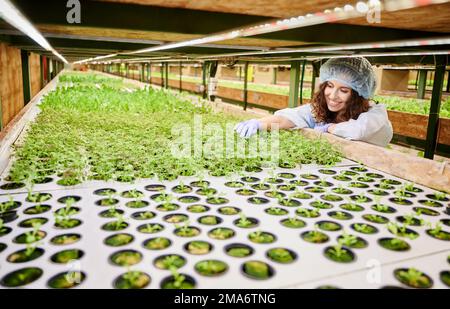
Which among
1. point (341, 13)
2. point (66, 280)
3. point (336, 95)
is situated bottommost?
point (66, 280)

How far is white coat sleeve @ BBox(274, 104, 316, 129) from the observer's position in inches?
155

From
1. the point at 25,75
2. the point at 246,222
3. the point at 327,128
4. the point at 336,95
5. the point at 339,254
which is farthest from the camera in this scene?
the point at 25,75

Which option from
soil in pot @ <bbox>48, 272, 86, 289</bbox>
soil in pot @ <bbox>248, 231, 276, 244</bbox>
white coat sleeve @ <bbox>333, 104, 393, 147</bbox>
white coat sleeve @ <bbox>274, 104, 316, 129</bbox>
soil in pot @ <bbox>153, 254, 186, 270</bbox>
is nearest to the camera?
soil in pot @ <bbox>48, 272, 86, 289</bbox>

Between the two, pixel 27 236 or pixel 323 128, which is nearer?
pixel 27 236

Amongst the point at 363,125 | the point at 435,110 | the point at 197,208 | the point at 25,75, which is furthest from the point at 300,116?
the point at 25,75

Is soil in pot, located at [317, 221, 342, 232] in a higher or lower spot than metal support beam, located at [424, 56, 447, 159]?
lower

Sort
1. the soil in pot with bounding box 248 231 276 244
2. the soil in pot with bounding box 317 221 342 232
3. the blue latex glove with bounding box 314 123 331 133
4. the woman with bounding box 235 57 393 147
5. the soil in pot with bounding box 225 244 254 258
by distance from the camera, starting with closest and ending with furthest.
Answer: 1. the soil in pot with bounding box 225 244 254 258
2. the soil in pot with bounding box 248 231 276 244
3. the soil in pot with bounding box 317 221 342 232
4. the woman with bounding box 235 57 393 147
5. the blue latex glove with bounding box 314 123 331 133

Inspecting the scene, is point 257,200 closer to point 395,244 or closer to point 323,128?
point 395,244

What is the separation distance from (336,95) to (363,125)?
0.49 m

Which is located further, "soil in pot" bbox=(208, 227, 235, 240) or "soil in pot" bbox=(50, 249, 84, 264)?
"soil in pot" bbox=(208, 227, 235, 240)

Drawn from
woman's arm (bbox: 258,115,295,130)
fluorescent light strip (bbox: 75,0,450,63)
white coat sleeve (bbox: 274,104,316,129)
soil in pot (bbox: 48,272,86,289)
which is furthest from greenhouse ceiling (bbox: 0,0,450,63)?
white coat sleeve (bbox: 274,104,316,129)

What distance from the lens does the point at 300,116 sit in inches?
159

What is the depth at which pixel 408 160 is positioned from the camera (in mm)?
2336

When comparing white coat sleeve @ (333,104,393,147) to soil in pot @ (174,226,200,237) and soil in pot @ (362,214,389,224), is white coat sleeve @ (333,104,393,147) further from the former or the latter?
soil in pot @ (174,226,200,237)
